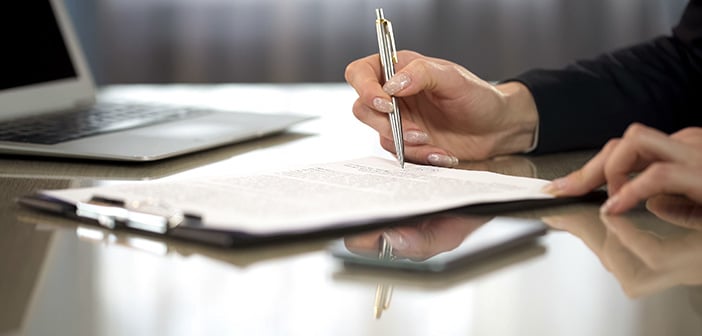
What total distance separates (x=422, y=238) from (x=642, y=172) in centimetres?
20

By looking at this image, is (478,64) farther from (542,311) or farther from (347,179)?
(542,311)

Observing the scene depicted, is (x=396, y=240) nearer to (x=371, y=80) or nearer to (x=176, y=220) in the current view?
(x=176, y=220)

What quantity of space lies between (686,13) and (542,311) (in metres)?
0.86

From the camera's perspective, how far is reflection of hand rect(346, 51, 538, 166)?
977mm

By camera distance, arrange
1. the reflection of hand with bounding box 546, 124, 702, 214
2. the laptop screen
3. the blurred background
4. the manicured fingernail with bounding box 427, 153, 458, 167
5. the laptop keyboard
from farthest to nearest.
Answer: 1. the blurred background
2. the laptop screen
3. the laptop keyboard
4. the manicured fingernail with bounding box 427, 153, 458, 167
5. the reflection of hand with bounding box 546, 124, 702, 214

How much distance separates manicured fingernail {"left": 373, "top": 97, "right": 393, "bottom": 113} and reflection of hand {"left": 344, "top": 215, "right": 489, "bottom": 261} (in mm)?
270

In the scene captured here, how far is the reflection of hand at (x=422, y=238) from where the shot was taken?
627 millimetres

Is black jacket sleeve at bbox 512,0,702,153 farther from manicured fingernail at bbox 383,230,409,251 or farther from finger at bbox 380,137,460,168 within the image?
manicured fingernail at bbox 383,230,409,251

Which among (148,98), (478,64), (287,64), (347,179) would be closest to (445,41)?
(478,64)

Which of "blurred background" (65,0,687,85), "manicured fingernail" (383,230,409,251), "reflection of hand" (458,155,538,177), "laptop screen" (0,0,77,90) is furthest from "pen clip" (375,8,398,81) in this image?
"blurred background" (65,0,687,85)

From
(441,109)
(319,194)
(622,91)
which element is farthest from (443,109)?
(319,194)

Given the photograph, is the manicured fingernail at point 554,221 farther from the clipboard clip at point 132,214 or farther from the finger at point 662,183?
the clipboard clip at point 132,214

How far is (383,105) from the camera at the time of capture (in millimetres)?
971

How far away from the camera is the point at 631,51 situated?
4.14ft
